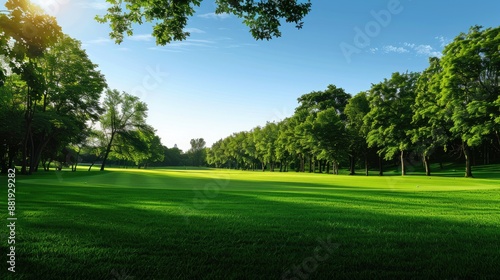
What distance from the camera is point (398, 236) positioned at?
6.96 m

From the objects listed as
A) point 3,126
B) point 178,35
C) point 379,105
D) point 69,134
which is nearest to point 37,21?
point 178,35

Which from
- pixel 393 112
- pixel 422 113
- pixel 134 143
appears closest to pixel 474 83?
pixel 422 113

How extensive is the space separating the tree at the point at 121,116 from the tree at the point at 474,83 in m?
60.0

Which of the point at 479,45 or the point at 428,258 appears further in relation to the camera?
the point at 479,45

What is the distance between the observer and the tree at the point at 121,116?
70.3m

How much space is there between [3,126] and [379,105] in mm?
55630

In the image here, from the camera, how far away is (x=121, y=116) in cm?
7131

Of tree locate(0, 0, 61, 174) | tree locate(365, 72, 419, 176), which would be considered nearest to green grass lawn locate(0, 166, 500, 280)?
tree locate(0, 0, 61, 174)

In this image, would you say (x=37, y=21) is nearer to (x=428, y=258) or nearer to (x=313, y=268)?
(x=313, y=268)

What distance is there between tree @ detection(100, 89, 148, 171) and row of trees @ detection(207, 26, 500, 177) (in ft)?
123

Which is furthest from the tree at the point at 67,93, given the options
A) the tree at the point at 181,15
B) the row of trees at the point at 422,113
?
the row of trees at the point at 422,113

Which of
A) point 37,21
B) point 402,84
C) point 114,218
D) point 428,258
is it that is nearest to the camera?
point 428,258

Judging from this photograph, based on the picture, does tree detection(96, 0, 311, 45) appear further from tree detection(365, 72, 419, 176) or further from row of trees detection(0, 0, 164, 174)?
tree detection(365, 72, 419, 176)

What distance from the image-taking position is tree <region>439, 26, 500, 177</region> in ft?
113
